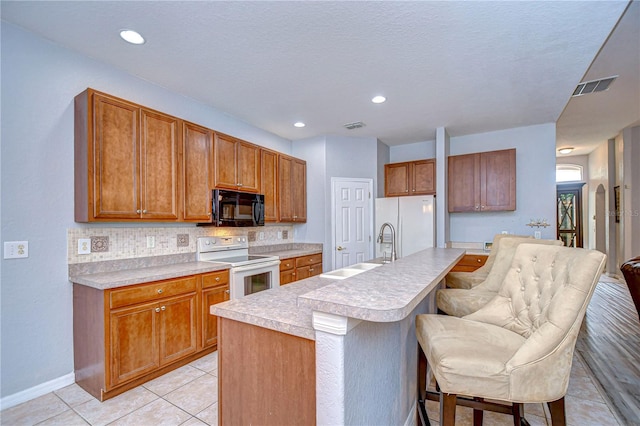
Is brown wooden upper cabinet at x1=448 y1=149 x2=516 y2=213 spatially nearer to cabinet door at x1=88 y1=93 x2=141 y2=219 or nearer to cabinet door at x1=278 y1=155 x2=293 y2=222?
cabinet door at x1=278 y1=155 x2=293 y2=222

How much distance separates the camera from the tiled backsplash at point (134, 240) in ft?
8.09

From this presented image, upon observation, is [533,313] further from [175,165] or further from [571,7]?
[175,165]

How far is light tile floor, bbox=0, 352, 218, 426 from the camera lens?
6.33ft

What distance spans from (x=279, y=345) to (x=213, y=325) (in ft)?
6.44

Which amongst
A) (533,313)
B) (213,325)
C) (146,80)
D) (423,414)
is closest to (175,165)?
(146,80)

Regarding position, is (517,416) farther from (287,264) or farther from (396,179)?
(396,179)

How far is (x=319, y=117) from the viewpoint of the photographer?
13.1ft

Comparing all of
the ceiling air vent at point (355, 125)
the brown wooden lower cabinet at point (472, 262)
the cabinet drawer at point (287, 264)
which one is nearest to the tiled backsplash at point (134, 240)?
the cabinet drawer at point (287, 264)

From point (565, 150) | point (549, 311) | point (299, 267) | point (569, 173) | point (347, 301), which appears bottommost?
point (299, 267)

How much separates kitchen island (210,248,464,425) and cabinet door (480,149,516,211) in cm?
335

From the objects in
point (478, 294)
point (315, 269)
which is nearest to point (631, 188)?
point (478, 294)

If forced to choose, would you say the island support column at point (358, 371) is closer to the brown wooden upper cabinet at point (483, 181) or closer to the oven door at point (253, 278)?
the oven door at point (253, 278)

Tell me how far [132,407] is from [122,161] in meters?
1.86

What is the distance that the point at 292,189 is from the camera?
4625 mm
